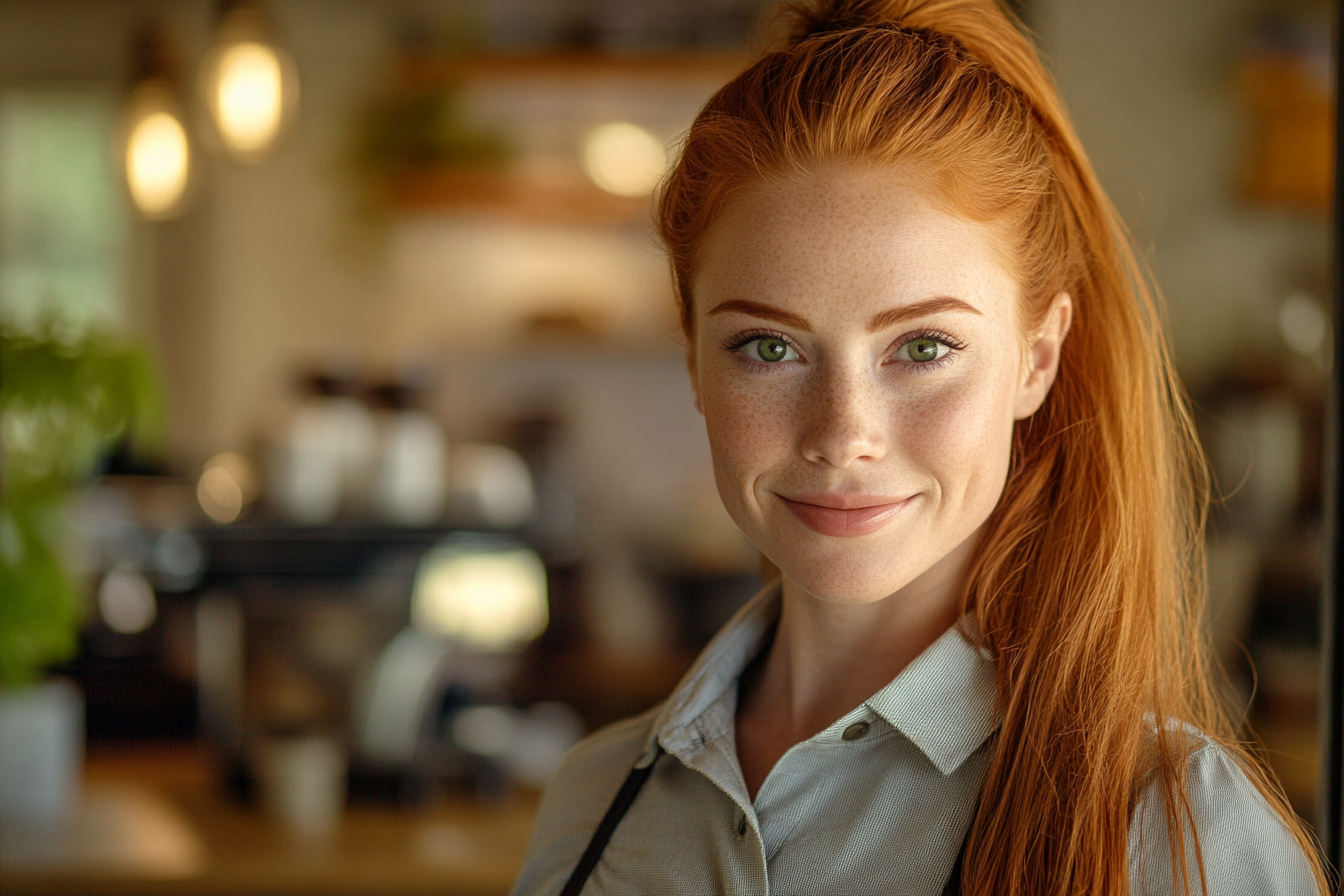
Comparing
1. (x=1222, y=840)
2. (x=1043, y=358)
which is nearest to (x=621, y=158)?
(x=1043, y=358)

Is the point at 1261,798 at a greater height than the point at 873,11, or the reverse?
the point at 873,11

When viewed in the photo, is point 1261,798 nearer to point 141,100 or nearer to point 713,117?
point 713,117

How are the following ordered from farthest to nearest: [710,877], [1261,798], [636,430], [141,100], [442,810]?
[636,430] < [141,100] < [442,810] < [710,877] < [1261,798]

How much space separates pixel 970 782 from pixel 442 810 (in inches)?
53.2

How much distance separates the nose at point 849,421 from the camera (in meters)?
0.72

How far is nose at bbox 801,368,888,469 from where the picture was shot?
28.4 inches

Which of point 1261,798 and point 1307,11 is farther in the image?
point 1307,11

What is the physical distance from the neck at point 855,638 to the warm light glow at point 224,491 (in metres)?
1.48

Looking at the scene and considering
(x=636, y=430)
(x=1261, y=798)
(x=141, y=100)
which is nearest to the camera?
(x=1261, y=798)

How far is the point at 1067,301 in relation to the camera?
82 centimetres

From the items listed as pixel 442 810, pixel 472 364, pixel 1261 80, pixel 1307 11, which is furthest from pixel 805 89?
pixel 472 364

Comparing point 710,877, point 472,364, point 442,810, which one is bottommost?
point 442,810

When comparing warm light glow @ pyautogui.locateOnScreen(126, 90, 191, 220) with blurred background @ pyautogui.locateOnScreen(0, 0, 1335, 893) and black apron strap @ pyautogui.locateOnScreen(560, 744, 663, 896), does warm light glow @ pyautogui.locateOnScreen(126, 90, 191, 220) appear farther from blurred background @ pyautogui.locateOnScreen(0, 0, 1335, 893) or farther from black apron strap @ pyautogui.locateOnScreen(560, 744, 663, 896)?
black apron strap @ pyautogui.locateOnScreen(560, 744, 663, 896)

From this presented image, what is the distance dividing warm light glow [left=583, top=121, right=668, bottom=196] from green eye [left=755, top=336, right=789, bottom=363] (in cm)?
Answer: 341
